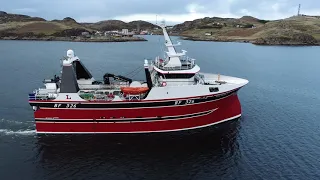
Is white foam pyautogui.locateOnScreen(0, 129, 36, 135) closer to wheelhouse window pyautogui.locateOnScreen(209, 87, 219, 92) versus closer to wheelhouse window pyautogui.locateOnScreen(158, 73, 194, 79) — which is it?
wheelhouse window pyautogui.locateOnScreen(158, 73, 194, 79)

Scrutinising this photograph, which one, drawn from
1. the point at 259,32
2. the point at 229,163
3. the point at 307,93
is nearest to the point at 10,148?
the point at 229,163

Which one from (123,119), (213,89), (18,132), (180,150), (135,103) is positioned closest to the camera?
(180,150)

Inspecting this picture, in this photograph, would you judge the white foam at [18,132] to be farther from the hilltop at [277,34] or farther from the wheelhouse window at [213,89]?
the hilltop at [277,34]

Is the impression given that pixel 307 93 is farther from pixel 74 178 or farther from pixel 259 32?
pixel 259 32

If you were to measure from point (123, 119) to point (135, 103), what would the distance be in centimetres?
197

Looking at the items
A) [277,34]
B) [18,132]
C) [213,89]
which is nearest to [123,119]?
[213,89]

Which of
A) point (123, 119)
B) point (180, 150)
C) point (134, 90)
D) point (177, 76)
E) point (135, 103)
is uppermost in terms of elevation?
point (177, 76)

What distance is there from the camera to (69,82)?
87.9 feet

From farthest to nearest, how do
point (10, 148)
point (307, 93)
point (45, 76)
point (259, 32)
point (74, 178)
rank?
point (259, 32)
point (45, 76)
point (307, 93)
point (10, 148)
point (74, 178)

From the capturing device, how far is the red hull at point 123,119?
26.9 metres

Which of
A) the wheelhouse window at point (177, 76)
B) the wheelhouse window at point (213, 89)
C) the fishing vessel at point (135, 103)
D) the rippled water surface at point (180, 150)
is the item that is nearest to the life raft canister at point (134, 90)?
the fishing vessel at point (135, 103)

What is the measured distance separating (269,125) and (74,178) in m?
20.0

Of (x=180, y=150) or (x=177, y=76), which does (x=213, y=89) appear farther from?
(x=180, y=150)

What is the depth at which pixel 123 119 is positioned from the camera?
27188 mm
